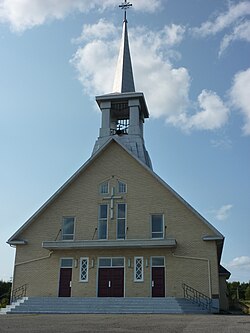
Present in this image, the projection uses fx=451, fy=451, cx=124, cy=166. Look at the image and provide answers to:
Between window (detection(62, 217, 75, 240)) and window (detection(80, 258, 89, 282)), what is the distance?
1511 mm

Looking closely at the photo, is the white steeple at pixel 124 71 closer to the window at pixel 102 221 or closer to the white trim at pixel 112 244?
the window at pixel 102 221

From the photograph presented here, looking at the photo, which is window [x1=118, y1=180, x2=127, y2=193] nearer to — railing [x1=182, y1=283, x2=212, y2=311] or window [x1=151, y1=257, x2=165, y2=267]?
window [x1=151, y1=257, x2=165, y2=267]

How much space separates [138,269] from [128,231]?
2.14 metres

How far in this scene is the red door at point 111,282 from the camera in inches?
953

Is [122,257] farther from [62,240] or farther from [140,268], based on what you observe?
[62,240]

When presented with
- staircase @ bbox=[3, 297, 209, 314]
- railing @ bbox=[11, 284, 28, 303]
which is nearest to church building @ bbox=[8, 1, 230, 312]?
railing @ bbox=[11, 284, 28, 303]

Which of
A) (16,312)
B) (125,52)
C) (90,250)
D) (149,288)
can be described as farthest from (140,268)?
(125,52)

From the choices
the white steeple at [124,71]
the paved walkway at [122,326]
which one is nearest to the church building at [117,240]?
the white steeple at [124,71]

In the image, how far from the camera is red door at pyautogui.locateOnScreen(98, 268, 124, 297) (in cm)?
2420

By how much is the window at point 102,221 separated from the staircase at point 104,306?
398 cm

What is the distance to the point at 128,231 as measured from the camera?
25.0 meters

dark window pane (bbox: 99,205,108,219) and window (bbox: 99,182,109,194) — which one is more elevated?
window (bbox: 99,182,109,194)

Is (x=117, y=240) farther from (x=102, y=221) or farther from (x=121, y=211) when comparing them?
(x=121, y=211)

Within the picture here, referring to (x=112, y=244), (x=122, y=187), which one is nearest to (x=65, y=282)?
(x=112, y=244)
